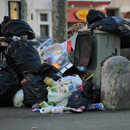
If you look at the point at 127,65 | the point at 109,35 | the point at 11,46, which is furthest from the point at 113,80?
the point at 11,46

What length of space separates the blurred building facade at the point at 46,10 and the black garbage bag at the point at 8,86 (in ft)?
46.5

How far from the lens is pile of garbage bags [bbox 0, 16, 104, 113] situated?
427cm

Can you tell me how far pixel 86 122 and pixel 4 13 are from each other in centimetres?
1645

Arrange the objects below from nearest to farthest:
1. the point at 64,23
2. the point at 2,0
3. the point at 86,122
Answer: the point at 86,122 → the point at 64,23 → the point at 2,0

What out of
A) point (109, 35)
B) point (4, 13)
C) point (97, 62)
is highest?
point (4, 13)

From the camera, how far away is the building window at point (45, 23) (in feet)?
65.2

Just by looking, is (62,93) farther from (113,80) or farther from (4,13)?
(4,13)

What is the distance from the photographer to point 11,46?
5055 mm

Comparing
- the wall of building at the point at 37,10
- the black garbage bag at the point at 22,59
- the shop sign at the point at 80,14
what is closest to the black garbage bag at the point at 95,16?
the black garbage bag at the point at 22,59

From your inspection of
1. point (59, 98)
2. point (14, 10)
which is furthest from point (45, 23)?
point (59, 98)

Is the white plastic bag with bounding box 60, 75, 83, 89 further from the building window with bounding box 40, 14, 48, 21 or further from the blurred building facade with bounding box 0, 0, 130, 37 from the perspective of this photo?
the building window with bounding box 40, 14, 48, 21

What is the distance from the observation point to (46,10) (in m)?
19.7

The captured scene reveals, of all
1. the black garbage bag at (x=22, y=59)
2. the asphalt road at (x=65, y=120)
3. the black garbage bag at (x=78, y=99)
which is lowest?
the asphalt road at (x=65, y=120)

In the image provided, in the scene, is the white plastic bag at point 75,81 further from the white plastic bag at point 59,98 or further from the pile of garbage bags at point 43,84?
the white plastic bag at point 59,98
